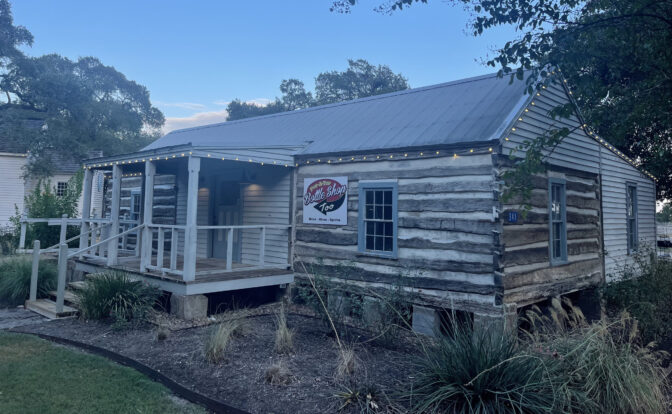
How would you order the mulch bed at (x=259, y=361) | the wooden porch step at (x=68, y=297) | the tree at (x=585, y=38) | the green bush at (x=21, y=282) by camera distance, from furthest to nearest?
1. the green bush at (x=21, y=282)
2. the wooden porch step at (x=68, y=297)
3. the tree at (x=585, y=38)
4. the mulch bed at (x=259, y=361)

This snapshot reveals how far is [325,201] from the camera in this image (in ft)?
33.3

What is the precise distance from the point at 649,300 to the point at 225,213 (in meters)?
10.1

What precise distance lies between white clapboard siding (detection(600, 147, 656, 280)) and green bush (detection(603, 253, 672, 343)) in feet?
6.79

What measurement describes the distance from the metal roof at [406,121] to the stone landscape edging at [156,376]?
3.99 metres

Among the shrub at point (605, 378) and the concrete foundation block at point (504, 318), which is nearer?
the shrub at point (605, 378)

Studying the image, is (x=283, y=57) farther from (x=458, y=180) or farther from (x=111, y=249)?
(x=458, y=180)

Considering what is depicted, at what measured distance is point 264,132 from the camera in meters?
14.3

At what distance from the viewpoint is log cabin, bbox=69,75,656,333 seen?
7992mm

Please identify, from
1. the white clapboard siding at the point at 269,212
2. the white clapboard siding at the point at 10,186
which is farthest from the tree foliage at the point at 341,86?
the white clapboard siding at the point at 269,212

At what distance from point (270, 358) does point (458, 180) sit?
14.9 feet

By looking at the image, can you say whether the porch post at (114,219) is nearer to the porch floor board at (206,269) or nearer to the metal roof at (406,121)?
the porch floor board at (206,269)

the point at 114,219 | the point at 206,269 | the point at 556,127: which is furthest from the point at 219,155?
the point at 556,127

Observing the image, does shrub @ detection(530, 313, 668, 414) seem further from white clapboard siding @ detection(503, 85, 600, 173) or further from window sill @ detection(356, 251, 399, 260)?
window sill @ detection(356, 251, 399, 260)

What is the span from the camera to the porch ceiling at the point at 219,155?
884 cm
